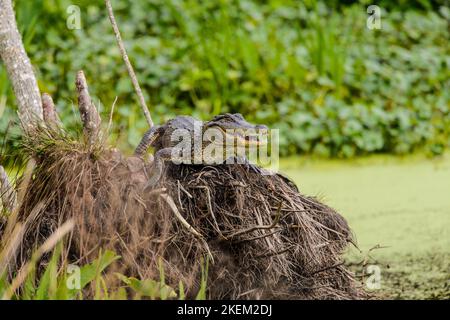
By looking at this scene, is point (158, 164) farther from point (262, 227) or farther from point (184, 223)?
point (262, 227)

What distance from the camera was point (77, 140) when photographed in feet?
14.2

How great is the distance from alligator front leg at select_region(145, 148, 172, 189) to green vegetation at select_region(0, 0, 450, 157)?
2821 millimetres

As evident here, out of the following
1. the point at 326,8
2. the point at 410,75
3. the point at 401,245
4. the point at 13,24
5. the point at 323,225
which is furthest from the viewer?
the point at 326,8

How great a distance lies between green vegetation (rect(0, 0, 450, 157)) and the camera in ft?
24.1

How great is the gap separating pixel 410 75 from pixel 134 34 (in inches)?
88.7

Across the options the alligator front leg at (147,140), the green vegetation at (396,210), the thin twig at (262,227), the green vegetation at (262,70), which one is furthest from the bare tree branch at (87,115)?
the green vegetation at (262,70)

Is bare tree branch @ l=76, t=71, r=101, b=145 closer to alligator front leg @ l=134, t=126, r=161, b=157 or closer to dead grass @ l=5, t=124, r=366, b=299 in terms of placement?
dead grass @ l=5, t=124, r=366, b=299

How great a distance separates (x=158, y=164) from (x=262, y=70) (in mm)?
3684

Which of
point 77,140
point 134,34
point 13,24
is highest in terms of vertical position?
point 134,34

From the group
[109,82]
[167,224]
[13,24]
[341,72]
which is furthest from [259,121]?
[167,224]

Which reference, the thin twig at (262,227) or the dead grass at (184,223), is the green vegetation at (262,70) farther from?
the thin twig at (262,227)

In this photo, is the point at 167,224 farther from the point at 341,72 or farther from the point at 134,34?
the point at 134,34

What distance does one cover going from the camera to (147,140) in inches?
174

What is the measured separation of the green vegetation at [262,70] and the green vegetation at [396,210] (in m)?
0.27
